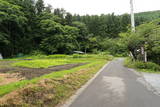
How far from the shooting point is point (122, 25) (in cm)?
5588

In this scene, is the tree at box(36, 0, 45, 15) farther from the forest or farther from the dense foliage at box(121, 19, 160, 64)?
the dense foliage at box(121, 19, 160, 64)

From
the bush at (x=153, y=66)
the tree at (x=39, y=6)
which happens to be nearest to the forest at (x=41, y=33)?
the tree at (x=39, y=6)

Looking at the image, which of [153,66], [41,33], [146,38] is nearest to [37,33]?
[41,33]

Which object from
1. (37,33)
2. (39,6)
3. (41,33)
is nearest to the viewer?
(37,33)

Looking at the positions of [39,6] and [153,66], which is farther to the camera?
[39,6]

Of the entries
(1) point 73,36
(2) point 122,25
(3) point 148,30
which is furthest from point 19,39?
(2) point 122,25

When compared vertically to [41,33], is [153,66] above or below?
below

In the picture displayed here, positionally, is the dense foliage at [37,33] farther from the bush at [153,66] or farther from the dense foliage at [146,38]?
the bush at [153,66]

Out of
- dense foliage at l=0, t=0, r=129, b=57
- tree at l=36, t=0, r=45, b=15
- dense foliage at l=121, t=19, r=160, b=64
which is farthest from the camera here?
tree at l=36, t=0, r=45, b=15

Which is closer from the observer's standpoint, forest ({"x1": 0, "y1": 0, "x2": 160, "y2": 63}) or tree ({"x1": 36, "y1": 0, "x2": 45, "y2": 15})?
forest ({"x1": 0, "y1": 0, "x2": 160, "y2": 63})

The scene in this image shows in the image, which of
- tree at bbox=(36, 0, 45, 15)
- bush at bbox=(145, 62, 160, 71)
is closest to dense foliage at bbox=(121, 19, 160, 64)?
bush at bbox=(145, 62, 160, 71)

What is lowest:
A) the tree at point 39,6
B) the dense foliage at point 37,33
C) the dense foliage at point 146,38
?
the dense foliage at point 146,38

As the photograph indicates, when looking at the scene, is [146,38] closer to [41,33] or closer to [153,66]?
[153,66]

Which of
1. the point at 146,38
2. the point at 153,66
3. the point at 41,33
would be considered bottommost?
the point at 153,66
